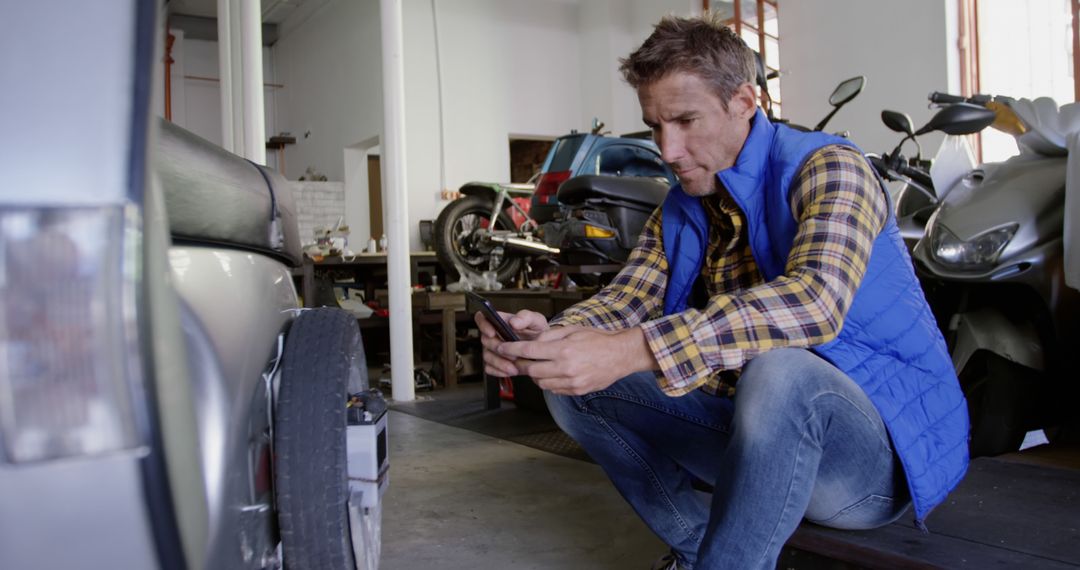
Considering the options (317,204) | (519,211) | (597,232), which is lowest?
(597,232)

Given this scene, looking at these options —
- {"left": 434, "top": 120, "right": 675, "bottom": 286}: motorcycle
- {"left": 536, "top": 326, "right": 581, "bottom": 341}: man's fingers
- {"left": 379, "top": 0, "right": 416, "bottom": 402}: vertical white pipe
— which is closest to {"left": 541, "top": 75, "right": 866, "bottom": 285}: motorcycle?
{"left": 379, "top": 0, "right": 416, "bottom": 402}: vertical white pipe

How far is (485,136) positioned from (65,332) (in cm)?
942

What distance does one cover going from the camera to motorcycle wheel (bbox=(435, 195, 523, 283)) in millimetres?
6129

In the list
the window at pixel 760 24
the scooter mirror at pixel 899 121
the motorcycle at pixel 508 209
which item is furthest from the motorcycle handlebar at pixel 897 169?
the window at pixel 760 24

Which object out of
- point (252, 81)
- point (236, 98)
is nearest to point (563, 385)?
point (252, 81)

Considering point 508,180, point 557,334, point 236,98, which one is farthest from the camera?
point 508,180

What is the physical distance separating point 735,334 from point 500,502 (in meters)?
1.34

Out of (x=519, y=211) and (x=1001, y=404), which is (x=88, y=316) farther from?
(x=519, y=211)

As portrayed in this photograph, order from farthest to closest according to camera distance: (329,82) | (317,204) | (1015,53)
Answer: (329,82) → (317,204) → (1015,53)

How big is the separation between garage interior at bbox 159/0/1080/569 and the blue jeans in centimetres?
13

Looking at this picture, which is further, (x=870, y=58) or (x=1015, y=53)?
(x=870, y=58)

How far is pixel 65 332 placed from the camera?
472 mm

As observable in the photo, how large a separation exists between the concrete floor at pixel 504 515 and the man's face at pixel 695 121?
0.88 metres

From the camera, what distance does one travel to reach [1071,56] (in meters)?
6.13
